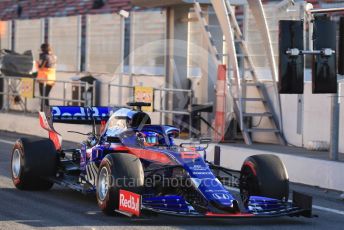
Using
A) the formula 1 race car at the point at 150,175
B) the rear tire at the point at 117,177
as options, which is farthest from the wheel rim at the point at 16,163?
the rear tire at the point at 117,177

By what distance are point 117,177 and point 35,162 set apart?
2.35 metres

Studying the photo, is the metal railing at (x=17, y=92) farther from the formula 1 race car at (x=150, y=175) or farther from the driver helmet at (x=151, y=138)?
the driver helmet at (x=151, y=138)

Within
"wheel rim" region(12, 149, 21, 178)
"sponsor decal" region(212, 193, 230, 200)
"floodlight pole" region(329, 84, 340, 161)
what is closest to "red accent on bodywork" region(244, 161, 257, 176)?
"sponsor decal" region(212, 193, 230, 200)

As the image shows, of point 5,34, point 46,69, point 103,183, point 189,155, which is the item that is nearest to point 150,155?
point 189,155

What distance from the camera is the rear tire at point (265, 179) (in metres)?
10.1

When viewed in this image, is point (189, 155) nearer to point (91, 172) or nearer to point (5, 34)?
point (91, 172)

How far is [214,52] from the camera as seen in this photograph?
59.9 ft

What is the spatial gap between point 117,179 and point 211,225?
1116 millimetres

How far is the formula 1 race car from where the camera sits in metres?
9.34

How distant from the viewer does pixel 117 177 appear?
9.53 metres

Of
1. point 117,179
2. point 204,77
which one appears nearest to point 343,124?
point 204,77

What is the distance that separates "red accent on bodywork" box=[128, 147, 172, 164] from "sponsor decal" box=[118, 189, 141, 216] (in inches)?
32.0

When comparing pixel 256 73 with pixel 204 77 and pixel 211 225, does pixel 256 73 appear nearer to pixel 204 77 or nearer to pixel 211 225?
pixel 204 77

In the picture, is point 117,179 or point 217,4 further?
point 217,4
